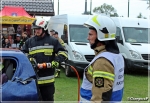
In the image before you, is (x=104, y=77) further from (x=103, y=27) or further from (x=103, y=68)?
(x=103, y=27)

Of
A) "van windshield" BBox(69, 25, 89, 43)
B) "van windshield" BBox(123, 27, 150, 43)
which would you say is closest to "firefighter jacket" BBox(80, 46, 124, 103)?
"van windshield" BBox(69, 25, 89, 43)

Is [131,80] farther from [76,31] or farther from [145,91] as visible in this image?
[76,31]

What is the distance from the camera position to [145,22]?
1109 centimetres

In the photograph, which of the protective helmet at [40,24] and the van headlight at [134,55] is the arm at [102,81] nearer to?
the protective helmet at [40,24]

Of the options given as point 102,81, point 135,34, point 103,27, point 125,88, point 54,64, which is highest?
point 103,27

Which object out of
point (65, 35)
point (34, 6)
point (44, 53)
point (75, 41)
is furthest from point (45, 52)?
point (34, 6)

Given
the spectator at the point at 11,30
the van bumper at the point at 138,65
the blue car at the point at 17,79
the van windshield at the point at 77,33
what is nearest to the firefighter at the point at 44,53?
the blue car at the point at 17,79

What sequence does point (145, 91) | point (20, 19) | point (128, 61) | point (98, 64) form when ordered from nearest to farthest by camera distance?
point (98, 64), point (145, 91), point (128, 61), point (20, 19)

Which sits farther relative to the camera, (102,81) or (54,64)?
(54,64)

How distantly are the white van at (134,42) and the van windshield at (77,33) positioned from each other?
1319 millimetres

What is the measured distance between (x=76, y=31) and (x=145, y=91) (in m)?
Result: 3.60

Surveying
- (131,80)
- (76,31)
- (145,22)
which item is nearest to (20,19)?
(76,31)

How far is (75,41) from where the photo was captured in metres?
9.70

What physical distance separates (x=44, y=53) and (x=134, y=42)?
6620 millimetres
